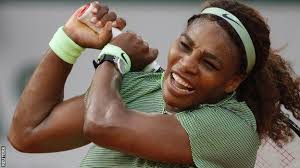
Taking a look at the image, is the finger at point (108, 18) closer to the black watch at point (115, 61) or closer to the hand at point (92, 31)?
the hand at point (92, 31)

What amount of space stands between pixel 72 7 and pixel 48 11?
19cm

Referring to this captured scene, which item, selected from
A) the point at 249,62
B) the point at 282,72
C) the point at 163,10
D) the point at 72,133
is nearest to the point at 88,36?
the point at 72,133

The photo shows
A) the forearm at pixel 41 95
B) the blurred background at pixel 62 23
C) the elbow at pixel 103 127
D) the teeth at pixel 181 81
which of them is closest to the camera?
the elbow at pixel 103 127

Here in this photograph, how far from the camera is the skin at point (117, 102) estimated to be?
2.20 m

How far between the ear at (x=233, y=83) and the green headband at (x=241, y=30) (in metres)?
0.04

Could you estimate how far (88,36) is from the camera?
2393mm

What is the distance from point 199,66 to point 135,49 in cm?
24

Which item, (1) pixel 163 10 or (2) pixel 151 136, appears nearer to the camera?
(2) pixel 151 136

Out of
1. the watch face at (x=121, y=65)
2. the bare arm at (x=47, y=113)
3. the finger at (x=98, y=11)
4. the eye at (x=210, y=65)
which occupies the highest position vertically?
the finger at (x=98, y=11)

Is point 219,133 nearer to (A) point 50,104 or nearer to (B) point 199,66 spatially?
(B) point 199,66

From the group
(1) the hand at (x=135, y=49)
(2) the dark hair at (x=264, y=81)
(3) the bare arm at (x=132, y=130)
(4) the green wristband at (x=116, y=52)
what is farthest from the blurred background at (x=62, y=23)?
(3) the bare arm at (x=132, y=130)

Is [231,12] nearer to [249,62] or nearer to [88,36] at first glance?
[249,62]

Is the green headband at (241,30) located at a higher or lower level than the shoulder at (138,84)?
higher

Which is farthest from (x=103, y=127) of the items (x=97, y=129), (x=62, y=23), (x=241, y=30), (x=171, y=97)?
(x=62, y=23)
